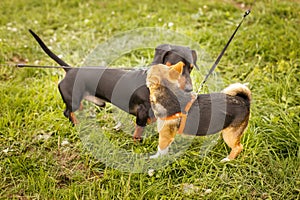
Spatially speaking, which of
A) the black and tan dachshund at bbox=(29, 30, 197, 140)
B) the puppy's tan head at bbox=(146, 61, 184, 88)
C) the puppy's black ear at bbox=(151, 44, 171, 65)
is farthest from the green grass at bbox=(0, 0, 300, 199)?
the puppy's tan head at bbox=(146, 61, 184, 88)

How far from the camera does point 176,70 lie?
269cm

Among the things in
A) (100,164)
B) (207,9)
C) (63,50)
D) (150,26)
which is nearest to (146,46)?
(150,26)

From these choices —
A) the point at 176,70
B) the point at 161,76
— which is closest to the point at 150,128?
the point at 161,76

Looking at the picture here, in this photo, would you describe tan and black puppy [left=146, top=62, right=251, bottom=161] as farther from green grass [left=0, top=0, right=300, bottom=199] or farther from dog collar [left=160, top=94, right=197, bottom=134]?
green grass [left=0, top=0, right=300, bottom=199]

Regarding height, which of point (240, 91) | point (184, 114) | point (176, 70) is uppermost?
point (176, 70)

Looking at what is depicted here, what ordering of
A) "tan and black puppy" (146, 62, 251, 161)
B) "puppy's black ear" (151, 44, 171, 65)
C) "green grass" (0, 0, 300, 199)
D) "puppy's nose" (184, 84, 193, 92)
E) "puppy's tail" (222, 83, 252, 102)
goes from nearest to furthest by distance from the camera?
"tan and black puppy" (146, 62, 251, 161)
"puppy's tail" (222, 83, 252, 102)
"green grass" (0, 0, 300, 199)
"puppy's nose" (184, 84, 193, 92)
"puppy's black ear" (151, 44, 171, 65)

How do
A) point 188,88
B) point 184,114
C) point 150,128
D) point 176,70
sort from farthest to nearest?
1. point 150,128
2. point 188,88
3. point 184,114
4. point 176,70

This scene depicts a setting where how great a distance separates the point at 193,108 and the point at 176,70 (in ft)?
1.47

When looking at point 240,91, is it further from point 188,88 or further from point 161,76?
point 161,76

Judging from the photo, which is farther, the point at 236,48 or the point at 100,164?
the point at 236,48

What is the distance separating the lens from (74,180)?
3.16 meters

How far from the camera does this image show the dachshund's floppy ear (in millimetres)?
2654

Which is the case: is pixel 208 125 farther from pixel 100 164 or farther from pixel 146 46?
pixel 146 46

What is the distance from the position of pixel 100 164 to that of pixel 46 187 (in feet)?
1.78
